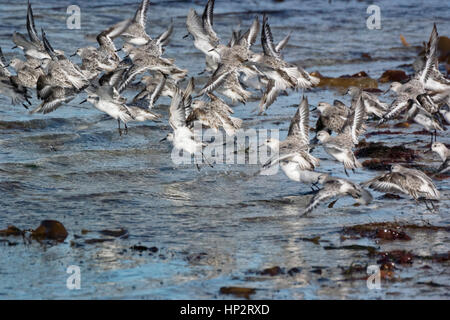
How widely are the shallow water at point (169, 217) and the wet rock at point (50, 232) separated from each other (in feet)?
0.27

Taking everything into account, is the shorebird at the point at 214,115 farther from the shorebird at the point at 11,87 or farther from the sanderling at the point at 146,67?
the shorebird at the point at 11,87

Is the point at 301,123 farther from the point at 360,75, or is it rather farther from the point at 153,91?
the point at 360,75

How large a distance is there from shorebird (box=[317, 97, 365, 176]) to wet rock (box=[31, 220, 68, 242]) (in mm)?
2795

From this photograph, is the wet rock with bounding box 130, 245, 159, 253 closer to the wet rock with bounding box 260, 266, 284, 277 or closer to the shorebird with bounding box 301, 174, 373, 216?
the wet rock with bounding box 260, 266, 284, 277

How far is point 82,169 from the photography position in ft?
30.1

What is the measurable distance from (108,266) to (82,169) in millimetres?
3261

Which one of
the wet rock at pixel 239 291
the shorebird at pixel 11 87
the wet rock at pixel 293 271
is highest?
the shorebird at pixel 11 87

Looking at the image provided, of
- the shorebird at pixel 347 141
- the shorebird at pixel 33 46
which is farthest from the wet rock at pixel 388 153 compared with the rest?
the shorebird at pixel 33 46

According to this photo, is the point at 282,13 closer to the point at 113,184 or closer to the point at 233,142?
the point at 233,142

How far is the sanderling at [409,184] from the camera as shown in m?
7.22

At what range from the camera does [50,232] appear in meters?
6.66

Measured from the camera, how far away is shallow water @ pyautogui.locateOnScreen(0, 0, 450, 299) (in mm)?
5781

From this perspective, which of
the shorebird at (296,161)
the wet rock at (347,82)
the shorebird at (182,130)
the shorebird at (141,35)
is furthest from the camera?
the wet rock at (347,82)
